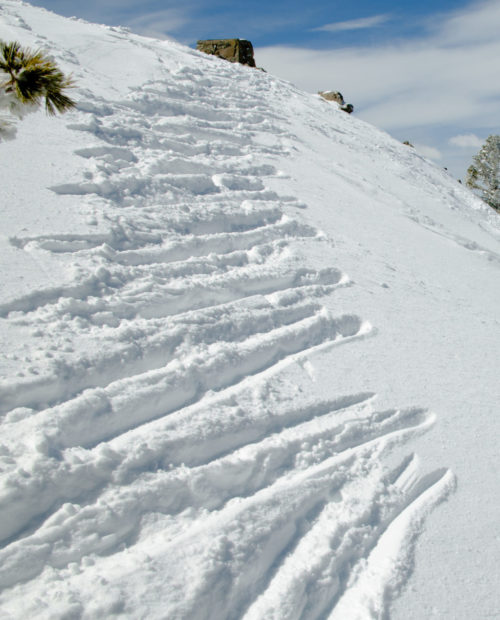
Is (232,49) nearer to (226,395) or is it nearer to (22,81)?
(22,81)

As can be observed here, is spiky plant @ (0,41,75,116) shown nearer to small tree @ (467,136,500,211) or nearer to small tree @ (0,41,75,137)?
small tree @ (0,41,75,137)

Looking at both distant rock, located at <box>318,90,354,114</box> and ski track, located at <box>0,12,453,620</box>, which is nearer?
ski track, located at <box>0,12,453,620</box>

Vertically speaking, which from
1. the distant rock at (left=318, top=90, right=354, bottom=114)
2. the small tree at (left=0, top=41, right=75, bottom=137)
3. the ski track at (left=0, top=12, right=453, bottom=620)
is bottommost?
the ski track at (left=0, top=12, right=453, bottom=620)

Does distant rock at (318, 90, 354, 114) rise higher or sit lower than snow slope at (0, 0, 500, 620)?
higher

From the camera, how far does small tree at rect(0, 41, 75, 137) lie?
2494mm

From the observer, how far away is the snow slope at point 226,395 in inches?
81.5

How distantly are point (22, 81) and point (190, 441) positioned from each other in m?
1.96

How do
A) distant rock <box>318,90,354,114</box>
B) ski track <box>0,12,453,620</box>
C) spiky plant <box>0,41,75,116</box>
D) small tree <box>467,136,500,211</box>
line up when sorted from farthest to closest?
small tree <box>467,136,500,211</box> < distant rock <box>318,90,354,114</box> < spiky plant <box>0,41,75,116</box> < ski track <box>0,12,453,620</box>

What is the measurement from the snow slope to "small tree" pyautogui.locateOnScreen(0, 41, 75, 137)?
1.08m

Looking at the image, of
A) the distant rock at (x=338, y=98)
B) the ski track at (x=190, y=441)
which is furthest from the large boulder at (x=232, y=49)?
the ski track at (x=190, y=441)

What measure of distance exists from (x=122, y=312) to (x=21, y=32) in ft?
23.0

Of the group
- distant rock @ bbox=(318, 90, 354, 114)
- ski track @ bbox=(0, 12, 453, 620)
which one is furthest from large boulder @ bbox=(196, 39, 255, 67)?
ski track @ bbox=(0, 12, 453, 620)

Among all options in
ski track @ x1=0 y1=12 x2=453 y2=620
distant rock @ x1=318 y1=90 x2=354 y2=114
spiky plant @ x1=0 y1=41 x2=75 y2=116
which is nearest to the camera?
ski track @ x1=0 y1=12 x2=453 y2=620

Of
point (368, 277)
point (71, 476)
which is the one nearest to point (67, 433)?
point (71, 476)
